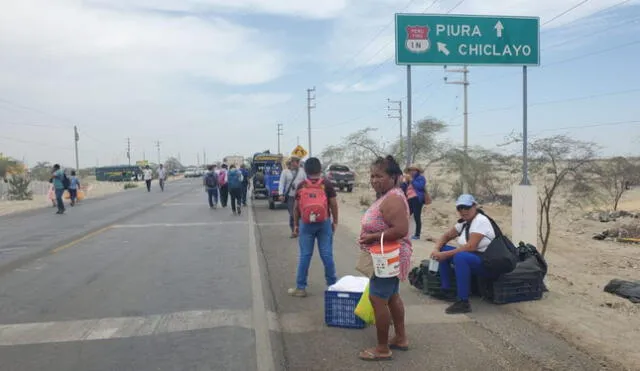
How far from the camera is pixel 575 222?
19.9m

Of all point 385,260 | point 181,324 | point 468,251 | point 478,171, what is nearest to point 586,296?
point 468,251

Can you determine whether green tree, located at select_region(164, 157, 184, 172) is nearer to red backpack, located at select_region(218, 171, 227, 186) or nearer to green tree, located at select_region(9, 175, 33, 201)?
green tree, located at select_region(9, 175, 33, 201)

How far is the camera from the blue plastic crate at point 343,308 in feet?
18.5

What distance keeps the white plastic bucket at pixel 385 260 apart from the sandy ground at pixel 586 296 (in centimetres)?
198

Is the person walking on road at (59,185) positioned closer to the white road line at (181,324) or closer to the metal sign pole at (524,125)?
the white road line at (181,324)

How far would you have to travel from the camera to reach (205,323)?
19.5ft

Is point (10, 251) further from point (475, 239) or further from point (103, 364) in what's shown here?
point (475, 239)

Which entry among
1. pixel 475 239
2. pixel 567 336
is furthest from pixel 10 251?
pixel 567 336

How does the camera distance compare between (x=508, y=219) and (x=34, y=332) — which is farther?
(x=508, y=219)

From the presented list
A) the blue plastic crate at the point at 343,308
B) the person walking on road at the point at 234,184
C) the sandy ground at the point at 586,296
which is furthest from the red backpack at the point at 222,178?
the blue plastic crate at the point at 343,308

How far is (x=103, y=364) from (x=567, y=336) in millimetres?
4260

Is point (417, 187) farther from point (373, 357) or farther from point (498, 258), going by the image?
point (373, 357)

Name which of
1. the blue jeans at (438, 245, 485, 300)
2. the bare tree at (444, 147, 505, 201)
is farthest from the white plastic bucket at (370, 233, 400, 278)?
the bare tree at (444, 147, 505, 201)

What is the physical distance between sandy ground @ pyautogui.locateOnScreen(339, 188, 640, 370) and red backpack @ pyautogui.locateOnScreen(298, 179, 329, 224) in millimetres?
2406
